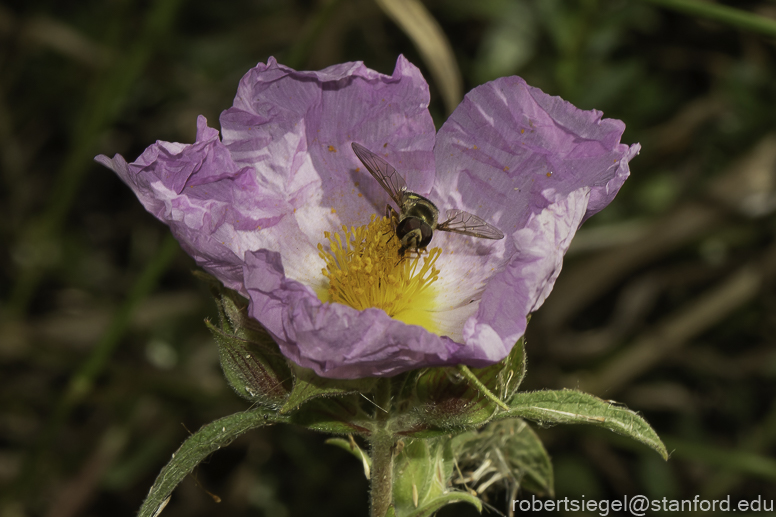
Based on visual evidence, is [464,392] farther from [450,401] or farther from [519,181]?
[519,181]

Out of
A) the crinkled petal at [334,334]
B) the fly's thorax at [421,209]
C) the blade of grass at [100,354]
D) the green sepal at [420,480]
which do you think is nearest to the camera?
the crinkled petal at [334,334]

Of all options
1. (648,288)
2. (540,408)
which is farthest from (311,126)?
(648,288)

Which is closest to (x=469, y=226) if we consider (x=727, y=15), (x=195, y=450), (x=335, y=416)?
(x=335, y=416)

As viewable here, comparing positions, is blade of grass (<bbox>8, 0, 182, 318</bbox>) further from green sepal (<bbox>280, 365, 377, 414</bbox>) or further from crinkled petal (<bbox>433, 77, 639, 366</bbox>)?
green sepal (<bbox>280, 365, 377, 414</bbox>)

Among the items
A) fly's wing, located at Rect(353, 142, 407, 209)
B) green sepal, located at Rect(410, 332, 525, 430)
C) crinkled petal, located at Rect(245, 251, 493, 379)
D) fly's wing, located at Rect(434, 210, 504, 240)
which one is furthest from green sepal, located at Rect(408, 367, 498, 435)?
fly's wing, located at Rect(353, 142, 407, 209)

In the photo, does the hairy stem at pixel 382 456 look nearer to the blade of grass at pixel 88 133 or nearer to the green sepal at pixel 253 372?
the green sepal at pixel 253 372

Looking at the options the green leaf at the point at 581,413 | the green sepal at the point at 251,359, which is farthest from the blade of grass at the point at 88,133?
the green leaf at the point at 581,413
